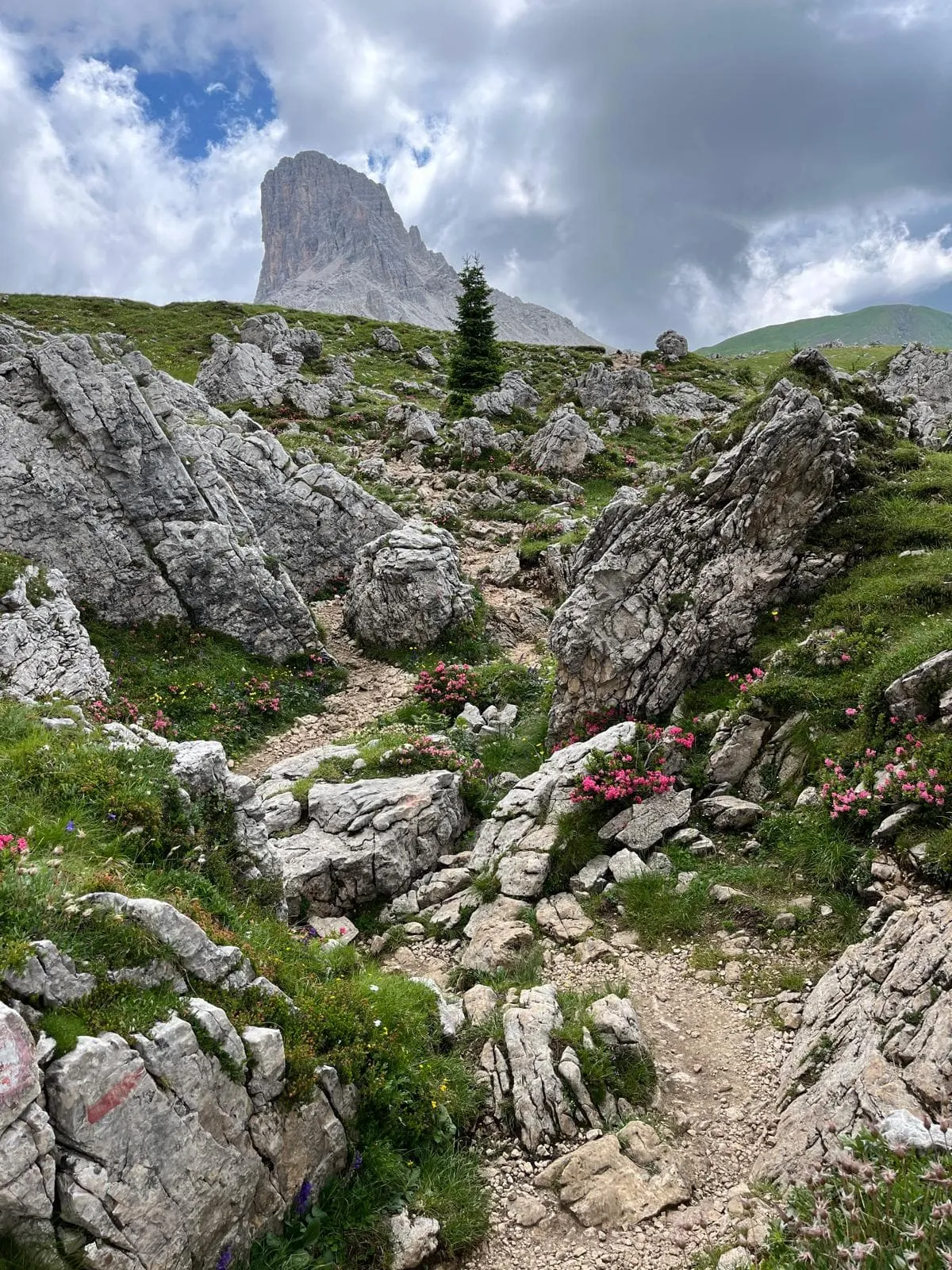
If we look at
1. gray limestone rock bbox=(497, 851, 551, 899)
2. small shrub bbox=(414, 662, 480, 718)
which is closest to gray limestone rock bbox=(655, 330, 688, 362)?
small shrub bbox=(414, 662, 480, 718)

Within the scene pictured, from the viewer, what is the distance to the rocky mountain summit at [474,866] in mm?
6184

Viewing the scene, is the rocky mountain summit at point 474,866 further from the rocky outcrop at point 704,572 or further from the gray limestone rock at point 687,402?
the gray limestone rock at point 687,402

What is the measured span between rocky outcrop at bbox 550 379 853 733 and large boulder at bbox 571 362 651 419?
37.2 metres

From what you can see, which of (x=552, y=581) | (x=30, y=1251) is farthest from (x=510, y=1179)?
(x=552, y=581)

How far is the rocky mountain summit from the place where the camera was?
6.18 metres

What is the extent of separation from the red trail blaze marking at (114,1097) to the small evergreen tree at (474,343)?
5591cm

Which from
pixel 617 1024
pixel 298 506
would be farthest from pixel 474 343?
pixel 617 1024

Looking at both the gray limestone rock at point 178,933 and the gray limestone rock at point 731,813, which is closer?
Result: the gray limestone rock at point 178,933

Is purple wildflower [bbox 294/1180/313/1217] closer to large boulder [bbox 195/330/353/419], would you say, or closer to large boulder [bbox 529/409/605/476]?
large boulder [bbox 529/409/605/476]

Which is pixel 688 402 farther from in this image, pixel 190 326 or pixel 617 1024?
pixel 617 1024

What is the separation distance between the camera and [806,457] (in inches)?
657

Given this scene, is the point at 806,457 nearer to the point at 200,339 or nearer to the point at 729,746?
the point at 729,746

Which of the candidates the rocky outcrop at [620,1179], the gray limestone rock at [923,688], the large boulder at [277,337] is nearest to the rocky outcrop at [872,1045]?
the rocky outcrop at [620,1179]

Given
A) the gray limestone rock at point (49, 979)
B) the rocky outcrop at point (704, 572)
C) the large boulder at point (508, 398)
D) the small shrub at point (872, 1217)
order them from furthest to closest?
the large boulder at point (508, 398) → the rocky outcrop at point (704, 572) → the gray limestone rock at point (49, 979) → the small shrub at point (872, 1217)
